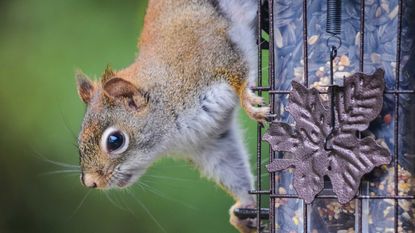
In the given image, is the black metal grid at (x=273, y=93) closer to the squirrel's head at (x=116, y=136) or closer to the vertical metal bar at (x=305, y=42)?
the vertical metal bar at (x=305, y=42)

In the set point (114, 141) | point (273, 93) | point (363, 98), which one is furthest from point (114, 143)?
point (363, 98)

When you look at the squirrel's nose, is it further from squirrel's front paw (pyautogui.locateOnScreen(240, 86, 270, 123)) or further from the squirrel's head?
squirrel's front paw (pyautogui.locateOnScreen(240, 86, 270, 123))

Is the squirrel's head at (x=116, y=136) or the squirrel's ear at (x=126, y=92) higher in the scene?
the squirrel's ear at (x=126, y=92)

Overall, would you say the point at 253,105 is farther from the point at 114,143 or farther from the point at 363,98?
the point at 114,143

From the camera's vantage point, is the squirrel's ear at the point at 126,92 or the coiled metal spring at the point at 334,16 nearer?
the coiled metal spring at the point at 334,16

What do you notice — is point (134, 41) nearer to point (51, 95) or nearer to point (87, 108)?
point (51, 95)

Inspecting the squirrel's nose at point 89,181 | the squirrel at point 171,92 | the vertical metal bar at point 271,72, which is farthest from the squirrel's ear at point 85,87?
the vertical metal bar at point 271,72
